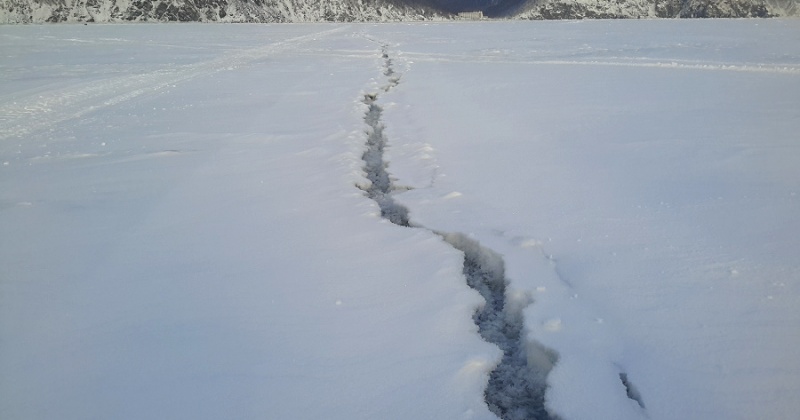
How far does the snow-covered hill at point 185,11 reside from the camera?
41156mm

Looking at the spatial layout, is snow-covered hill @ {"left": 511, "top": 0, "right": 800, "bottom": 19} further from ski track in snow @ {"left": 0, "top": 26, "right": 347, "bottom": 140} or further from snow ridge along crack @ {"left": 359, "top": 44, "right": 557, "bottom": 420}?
snow ridge along crack @ {"left": 359, "top": 44, "right": 557, "bottom": 420}

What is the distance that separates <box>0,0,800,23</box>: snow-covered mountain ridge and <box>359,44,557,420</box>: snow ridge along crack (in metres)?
48.2

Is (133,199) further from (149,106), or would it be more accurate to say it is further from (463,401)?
(149,106)

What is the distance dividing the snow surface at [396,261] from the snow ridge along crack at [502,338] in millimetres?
57

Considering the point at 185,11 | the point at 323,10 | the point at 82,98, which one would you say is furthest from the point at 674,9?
the point at 82,98

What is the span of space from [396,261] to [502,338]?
0.70 m

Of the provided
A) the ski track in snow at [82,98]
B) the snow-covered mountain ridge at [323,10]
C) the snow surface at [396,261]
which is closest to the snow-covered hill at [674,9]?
the snow-covered mountain ridge at [323,10]

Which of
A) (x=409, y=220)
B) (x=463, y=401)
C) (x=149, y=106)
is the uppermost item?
(x=149, y=106)

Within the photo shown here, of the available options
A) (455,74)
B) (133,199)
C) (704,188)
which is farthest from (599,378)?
(455,74)

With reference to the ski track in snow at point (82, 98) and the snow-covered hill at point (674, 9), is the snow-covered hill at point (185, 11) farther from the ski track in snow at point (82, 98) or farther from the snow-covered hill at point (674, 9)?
the ski track in snow at point (82, 98)

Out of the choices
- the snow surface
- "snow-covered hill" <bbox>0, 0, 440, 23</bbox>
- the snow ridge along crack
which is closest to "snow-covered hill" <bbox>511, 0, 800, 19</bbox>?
"snow-covered hill" <bbox>0, 0, 440, 23</bbox>

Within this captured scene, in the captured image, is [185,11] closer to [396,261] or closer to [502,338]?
[396,261]

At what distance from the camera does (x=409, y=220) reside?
3.00m

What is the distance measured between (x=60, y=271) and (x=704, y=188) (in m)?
3.67
